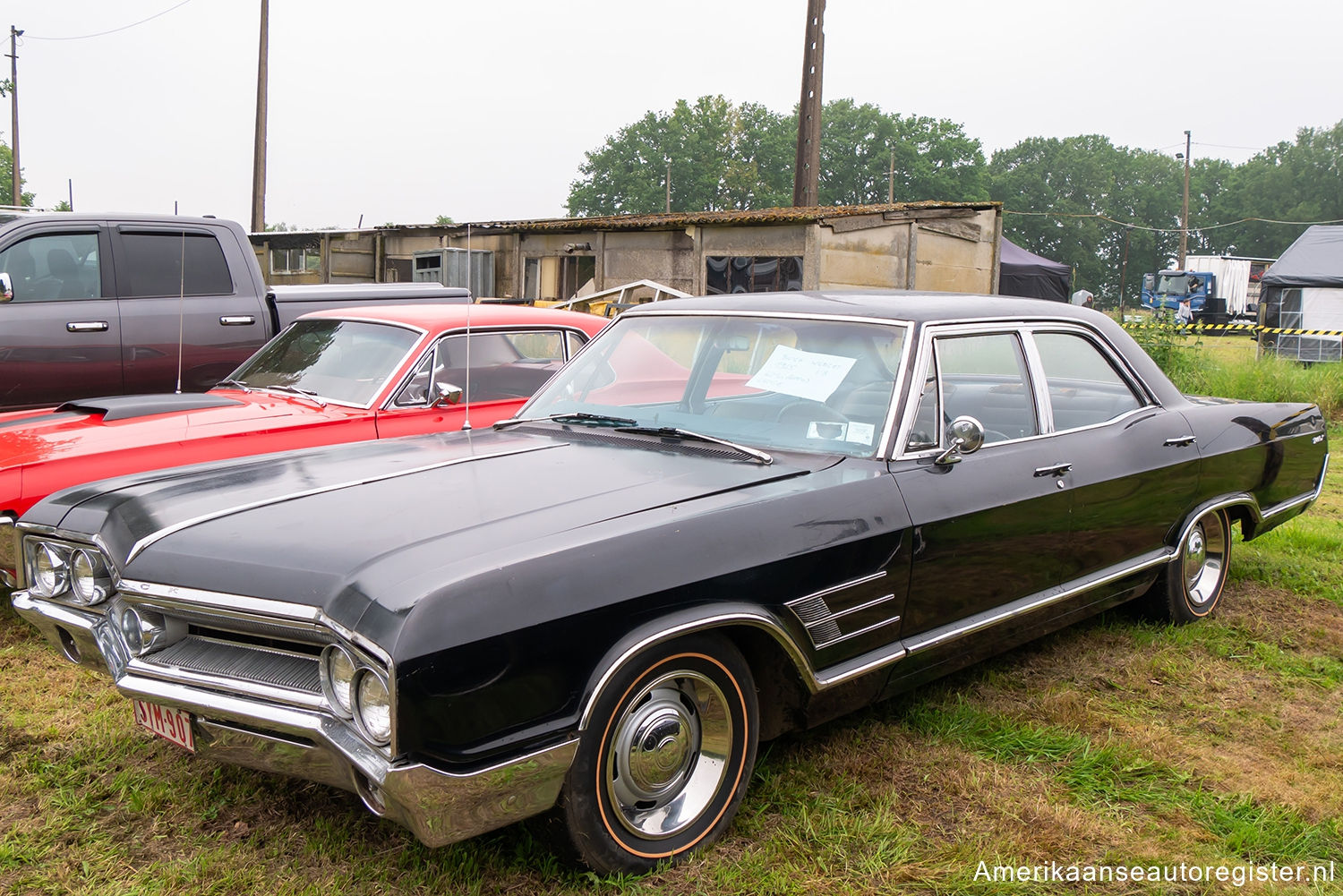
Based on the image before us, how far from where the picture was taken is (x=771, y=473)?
309 centimetres

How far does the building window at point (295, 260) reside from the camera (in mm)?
25469

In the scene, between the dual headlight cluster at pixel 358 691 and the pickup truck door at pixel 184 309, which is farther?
the pickup truck door at pixel 184 309

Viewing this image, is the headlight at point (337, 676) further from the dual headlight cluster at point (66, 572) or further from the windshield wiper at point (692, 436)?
the windshield wiper at point (692, 436)

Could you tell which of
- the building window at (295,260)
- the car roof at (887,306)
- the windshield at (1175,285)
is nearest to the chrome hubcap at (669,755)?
the car roof at (887,306)

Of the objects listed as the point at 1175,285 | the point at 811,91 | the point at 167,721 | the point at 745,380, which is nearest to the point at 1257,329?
the point at 811,91

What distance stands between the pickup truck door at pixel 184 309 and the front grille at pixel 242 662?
4.28 m

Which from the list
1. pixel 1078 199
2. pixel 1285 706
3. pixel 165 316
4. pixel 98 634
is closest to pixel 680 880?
pixel 98 634

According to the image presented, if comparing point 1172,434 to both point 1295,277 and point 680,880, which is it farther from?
point 1295,277

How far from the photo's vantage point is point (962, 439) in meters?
3.25

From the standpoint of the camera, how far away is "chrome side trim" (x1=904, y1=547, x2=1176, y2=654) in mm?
3233

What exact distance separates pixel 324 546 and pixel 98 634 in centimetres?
85

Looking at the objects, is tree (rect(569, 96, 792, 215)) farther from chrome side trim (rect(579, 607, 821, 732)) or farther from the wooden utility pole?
chrome side trim (rect(579, 607, 821, 732))

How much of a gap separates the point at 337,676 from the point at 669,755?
846 millimetres

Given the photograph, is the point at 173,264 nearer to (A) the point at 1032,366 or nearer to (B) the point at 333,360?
(B) the point at 333,360
